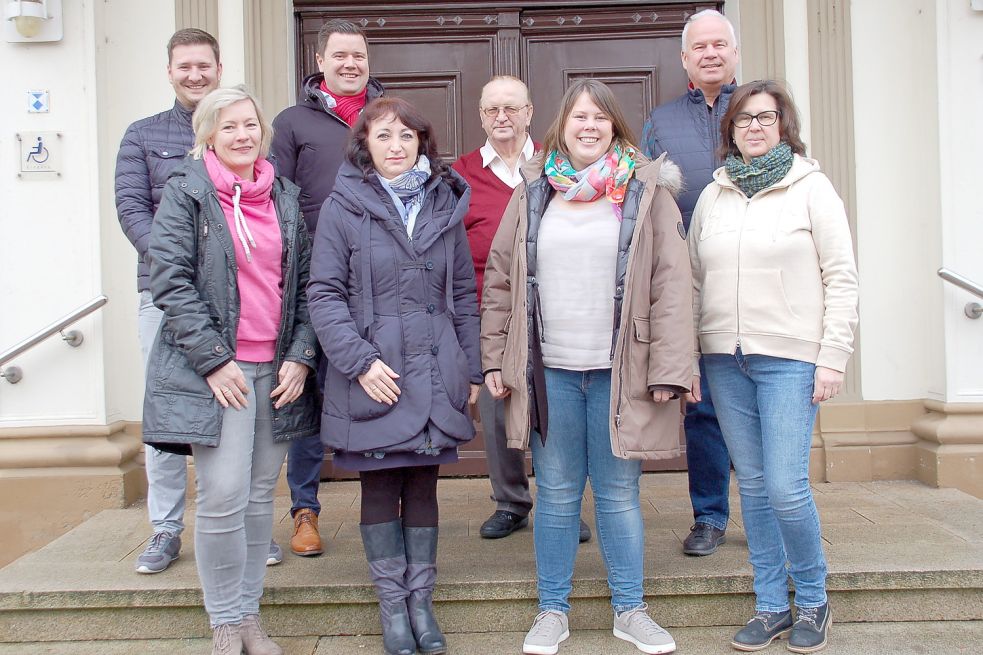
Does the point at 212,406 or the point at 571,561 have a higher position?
the point at 212,406

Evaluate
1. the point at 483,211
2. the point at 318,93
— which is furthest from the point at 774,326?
the point at 318,93

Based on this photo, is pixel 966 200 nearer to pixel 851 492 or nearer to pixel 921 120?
pixel 921 120

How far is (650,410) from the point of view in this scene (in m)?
2.97

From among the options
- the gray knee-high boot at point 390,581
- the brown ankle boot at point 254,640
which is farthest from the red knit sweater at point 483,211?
the brown ankle boot at point 254,640

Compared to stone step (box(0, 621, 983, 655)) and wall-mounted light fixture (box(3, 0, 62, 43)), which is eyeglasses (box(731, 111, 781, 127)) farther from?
wall-mounted light fixture (box(3, 0, 62, 43))

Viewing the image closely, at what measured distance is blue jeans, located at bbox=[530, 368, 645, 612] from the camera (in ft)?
10.1

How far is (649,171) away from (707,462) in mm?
1332

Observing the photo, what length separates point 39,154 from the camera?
4.60 m

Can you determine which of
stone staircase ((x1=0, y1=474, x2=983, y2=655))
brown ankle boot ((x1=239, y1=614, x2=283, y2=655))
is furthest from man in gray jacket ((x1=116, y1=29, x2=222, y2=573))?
brown ankle boot ((x1=239, y1=614, x2=283, y2=655))

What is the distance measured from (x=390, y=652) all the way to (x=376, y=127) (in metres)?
1.80

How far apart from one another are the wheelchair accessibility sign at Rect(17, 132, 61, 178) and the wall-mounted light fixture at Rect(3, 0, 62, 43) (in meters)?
0.49

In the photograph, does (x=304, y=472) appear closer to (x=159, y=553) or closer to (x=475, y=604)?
(x=159, y=553)

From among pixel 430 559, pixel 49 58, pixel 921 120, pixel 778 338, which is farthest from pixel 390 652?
pixel 921 120

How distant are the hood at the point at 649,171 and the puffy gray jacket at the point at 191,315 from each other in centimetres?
96
